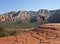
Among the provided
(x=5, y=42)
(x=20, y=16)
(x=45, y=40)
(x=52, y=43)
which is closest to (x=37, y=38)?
(x=45, y=40)

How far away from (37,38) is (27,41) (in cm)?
167

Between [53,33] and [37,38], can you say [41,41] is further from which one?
[53,33]

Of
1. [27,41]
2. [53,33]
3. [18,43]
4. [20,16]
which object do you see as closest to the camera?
[18,43]

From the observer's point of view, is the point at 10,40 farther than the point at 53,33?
No

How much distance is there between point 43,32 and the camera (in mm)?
17422

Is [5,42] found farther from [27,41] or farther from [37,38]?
[37,38]

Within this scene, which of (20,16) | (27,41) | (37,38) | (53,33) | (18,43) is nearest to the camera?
(18,43)

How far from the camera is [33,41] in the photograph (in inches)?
549

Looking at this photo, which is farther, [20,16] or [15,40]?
[20,16]

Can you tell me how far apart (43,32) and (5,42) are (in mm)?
5513

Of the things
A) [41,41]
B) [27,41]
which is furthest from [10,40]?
[41,41]

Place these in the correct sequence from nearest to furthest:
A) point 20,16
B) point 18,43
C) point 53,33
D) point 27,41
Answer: point 18,43
point 27,41
point 53,33
point 20,16

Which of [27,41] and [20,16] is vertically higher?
[27,41]

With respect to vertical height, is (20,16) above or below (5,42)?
below
